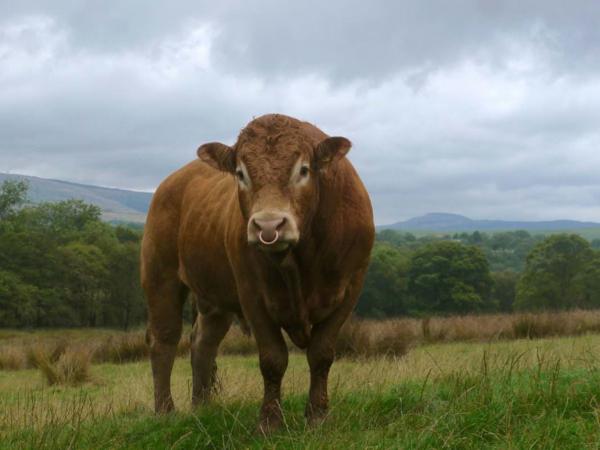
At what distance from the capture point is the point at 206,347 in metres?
7.80

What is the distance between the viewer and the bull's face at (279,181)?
4.27 metres

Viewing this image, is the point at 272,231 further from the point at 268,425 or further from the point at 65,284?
the point at 65,284

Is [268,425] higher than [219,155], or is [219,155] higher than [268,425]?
[219,155]

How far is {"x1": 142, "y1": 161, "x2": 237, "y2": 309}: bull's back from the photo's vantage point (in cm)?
638

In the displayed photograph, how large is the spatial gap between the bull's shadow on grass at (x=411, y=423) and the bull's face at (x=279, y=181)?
4.19 feet

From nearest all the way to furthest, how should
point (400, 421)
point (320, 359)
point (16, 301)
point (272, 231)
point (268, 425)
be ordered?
1. point (272, 231)
2. point (400, 421)
3. point (268, 425)
4. point (320, 359)
5. point (16, 301)

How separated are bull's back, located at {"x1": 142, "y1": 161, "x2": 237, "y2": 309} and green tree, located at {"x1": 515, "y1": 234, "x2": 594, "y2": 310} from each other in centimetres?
5164

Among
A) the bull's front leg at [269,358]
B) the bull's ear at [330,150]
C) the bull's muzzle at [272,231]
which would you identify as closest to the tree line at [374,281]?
the bull's front leg at [269,358]

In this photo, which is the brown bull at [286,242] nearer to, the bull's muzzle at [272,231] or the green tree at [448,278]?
the bull's muzzle at [272,231]

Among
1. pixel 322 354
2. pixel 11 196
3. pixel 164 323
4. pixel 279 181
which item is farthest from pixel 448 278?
pixel 279 181

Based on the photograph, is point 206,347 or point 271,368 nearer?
point 271,368

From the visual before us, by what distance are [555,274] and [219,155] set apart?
186 ft

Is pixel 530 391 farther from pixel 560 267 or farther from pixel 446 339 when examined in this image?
pixel 560 267

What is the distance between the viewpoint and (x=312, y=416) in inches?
202
